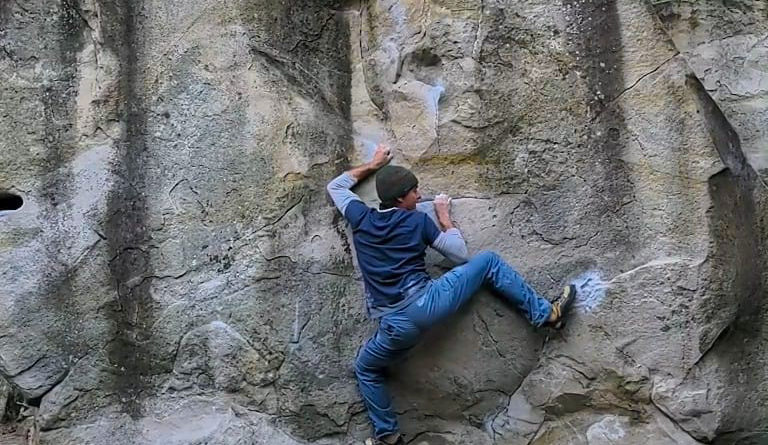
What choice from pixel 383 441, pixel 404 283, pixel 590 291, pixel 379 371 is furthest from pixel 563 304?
pixel 383 441

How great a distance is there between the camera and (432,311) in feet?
10.3

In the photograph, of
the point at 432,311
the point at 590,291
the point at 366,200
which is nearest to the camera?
the point at 432,311

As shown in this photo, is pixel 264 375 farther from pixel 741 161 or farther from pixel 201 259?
pixel 741 161

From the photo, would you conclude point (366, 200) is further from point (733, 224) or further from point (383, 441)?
point (733, 224)

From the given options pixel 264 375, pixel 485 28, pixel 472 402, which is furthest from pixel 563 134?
pixel 264 375

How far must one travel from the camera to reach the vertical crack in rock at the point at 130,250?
343 centimetres

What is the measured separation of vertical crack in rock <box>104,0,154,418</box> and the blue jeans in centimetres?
88

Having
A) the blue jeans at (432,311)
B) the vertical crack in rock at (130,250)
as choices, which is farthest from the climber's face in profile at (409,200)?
the vertical crack in rock at (130,250)

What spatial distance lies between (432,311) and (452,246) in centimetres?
25

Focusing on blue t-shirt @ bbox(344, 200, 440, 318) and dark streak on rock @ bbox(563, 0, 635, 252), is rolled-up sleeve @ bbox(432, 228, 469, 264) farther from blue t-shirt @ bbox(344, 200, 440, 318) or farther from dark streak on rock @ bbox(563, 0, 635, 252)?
dark streak on rock @ bbox(563, 0, 635, 252)

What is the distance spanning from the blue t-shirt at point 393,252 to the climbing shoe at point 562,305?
472mm

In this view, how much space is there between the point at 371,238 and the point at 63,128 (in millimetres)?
1337

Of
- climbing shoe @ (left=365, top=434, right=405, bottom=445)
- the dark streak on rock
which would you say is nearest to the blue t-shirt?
climbing shoe @ (left=365, top=434, right=405, bottom=445)

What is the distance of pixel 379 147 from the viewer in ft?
11.3
